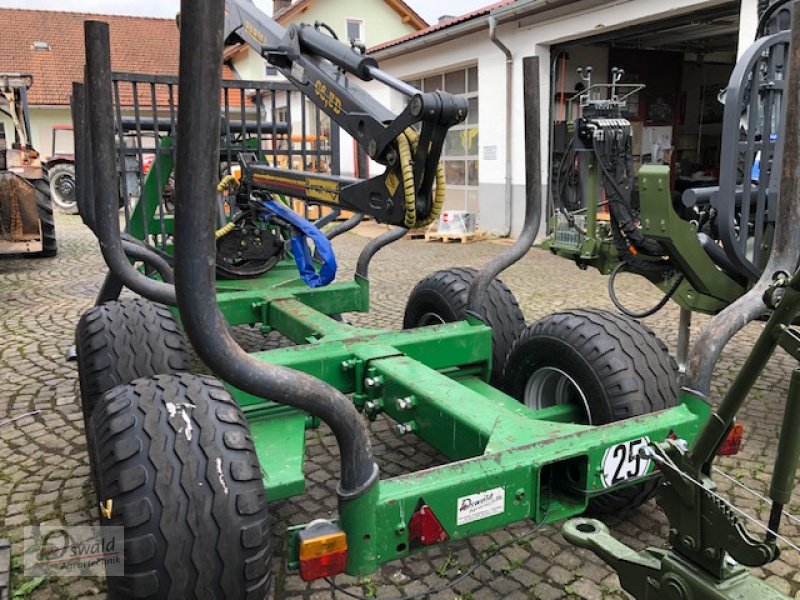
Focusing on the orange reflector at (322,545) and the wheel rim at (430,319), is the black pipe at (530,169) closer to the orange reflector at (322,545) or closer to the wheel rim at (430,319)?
the wheel rim at (430,319)

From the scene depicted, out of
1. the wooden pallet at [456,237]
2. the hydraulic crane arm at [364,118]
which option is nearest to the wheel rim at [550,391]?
the hydraulic crane arm at [364,118]

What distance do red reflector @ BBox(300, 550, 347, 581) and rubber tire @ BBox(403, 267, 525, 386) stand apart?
1.98 m

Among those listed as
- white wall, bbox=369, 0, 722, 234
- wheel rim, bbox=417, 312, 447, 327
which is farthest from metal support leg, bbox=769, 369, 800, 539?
white wall, bbox=369, 0, 722, 234

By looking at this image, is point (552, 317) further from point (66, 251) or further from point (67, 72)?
point (67, 72)

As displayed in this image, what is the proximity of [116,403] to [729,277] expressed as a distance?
3523mm

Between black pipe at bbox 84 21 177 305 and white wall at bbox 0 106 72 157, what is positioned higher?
white wall at bbox 0 106 72 157

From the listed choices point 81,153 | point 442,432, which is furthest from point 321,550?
point 81,153

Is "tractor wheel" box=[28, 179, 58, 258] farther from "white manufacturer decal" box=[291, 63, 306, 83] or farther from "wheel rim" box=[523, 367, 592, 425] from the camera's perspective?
"wheel rim" box=[523, 367, 592, 425]

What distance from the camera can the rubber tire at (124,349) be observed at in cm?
312

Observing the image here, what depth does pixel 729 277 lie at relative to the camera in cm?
436

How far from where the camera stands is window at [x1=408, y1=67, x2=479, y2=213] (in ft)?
45.1

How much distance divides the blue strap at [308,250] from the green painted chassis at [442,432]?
11.0 inches

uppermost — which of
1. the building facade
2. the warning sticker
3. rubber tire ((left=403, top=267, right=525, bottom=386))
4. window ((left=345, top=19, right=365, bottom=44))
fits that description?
window ((left=345, top=19, right=365, bottom=44))

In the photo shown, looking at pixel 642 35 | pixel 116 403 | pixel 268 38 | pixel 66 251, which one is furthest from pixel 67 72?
pixel 116 403
